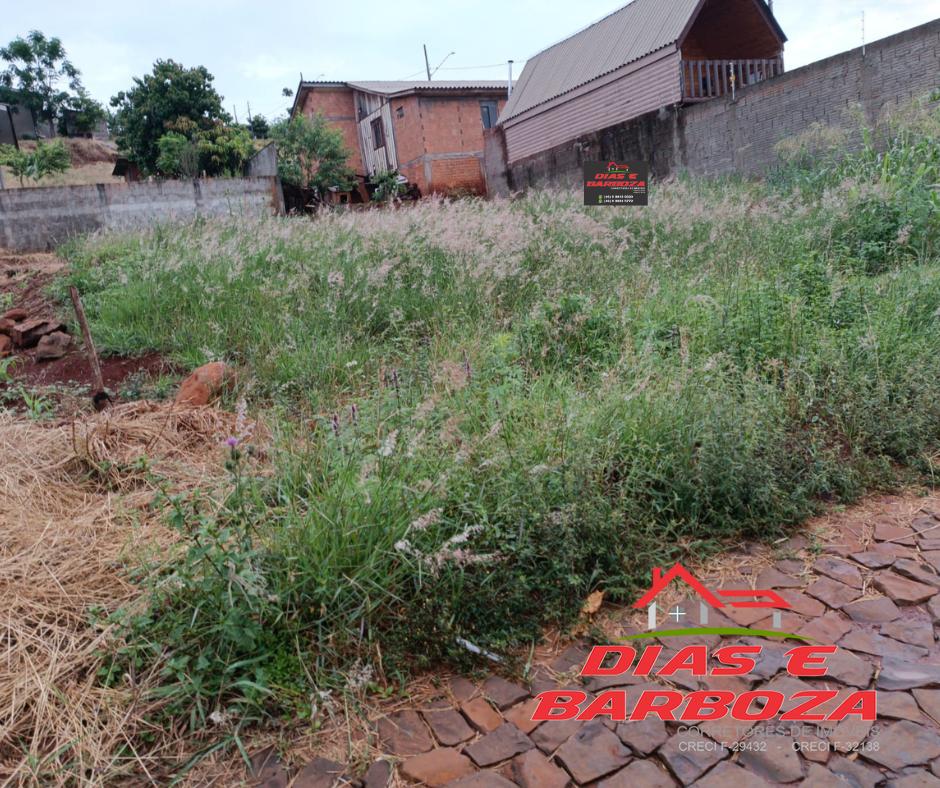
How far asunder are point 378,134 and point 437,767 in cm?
2704

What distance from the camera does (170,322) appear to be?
194 inches

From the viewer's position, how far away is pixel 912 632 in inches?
80.6

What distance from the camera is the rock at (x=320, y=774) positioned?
1639 millimetres

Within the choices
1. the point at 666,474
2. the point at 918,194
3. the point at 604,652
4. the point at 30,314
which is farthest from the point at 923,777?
the point at 30,314

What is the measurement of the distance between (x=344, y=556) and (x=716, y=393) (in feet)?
5.95

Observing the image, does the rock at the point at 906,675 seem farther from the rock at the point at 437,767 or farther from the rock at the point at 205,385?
the rock at the point at 205,385

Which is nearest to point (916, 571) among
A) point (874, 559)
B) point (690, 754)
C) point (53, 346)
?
point (874, 559)

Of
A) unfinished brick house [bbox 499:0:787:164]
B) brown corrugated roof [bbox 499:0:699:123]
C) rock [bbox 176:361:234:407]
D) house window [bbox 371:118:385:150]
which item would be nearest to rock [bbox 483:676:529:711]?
rock [bbox 176:361:234:407]

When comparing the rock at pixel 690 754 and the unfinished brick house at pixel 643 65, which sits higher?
the unfinished brick house at pixel 643 65

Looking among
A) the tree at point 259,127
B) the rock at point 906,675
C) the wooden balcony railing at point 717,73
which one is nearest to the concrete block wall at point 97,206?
the wooden balcony railing at point 717,73

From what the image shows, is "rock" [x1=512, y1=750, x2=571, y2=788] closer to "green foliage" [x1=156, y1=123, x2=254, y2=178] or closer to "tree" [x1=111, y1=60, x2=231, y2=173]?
"green foliage" [x1=156, y1=123, x2=254, y2=178]

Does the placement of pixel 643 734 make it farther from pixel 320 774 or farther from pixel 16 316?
pixel 16 316

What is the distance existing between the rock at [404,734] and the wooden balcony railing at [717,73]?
14.5 meters

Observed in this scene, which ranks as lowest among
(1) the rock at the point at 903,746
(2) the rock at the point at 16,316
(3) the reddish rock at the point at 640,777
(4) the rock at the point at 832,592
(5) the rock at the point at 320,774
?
(1) the rock at the point at 903,746
